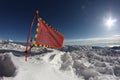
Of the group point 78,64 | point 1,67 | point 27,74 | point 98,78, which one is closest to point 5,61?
point 1,67

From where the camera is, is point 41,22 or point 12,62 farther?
point 41,22

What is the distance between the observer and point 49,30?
948 cm

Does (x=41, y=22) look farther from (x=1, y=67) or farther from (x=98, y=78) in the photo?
(x=98, y=78)

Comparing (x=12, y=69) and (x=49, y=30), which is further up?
(x=49, y=30)

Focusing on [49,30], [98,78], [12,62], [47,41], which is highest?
[49,30]

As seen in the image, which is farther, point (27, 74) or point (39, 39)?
point (39, 39)

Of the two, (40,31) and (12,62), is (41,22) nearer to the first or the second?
(40,31)

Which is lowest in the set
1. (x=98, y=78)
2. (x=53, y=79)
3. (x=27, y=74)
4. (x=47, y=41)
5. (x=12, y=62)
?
(x=98, y=78)

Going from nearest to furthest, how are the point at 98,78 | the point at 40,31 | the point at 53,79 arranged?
the point at 53,79 → the point at 40,31 → the point at 98,78

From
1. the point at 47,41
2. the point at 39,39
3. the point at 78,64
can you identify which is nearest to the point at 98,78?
the point at 78,64

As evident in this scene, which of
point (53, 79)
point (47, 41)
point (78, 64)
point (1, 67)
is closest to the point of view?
point (1, 67)

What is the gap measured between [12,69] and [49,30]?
415 centimetres

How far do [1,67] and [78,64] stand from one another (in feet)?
40.9

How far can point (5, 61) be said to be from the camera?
6477 mm
